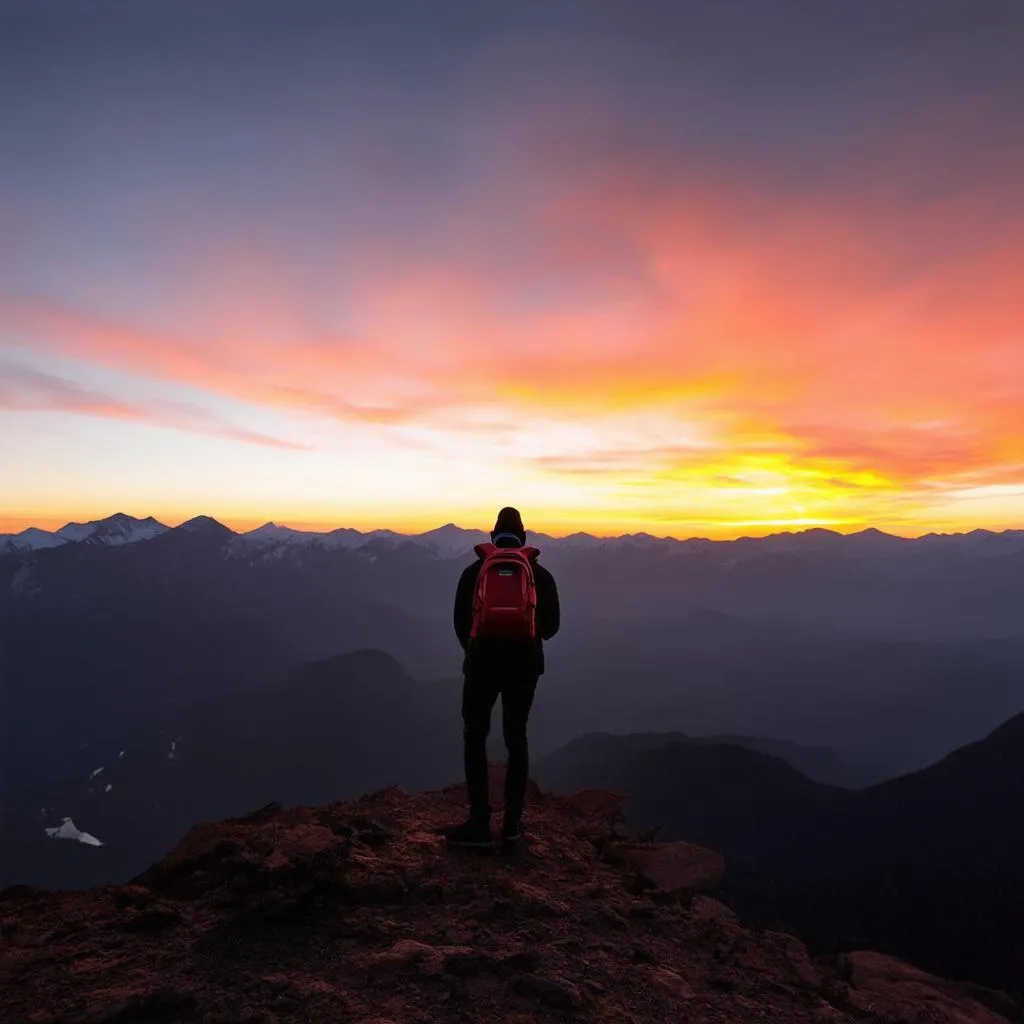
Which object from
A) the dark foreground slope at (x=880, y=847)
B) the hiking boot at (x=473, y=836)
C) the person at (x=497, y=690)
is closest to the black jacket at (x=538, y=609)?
the person at (x=497, y=690)

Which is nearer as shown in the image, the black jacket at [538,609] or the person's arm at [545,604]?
the black jacket at [538,609]

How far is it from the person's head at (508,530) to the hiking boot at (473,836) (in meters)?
3.81

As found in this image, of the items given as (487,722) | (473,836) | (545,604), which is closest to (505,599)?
(545,604)

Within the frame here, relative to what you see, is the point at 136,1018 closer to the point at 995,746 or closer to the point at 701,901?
the point at 701,901

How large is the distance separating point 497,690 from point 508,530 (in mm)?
2217

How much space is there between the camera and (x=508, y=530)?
342 inches

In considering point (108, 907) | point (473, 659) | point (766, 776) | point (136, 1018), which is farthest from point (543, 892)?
point (766, 776)

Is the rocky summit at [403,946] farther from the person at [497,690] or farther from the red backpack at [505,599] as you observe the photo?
the red backpack at [505,599]

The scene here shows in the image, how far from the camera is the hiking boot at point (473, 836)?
811 cm

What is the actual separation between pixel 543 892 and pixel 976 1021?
5.94 m

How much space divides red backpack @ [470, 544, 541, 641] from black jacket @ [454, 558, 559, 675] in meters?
0.22

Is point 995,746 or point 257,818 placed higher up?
point 257,818

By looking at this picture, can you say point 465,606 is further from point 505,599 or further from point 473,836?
point 473,836

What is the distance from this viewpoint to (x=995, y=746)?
151625mm
